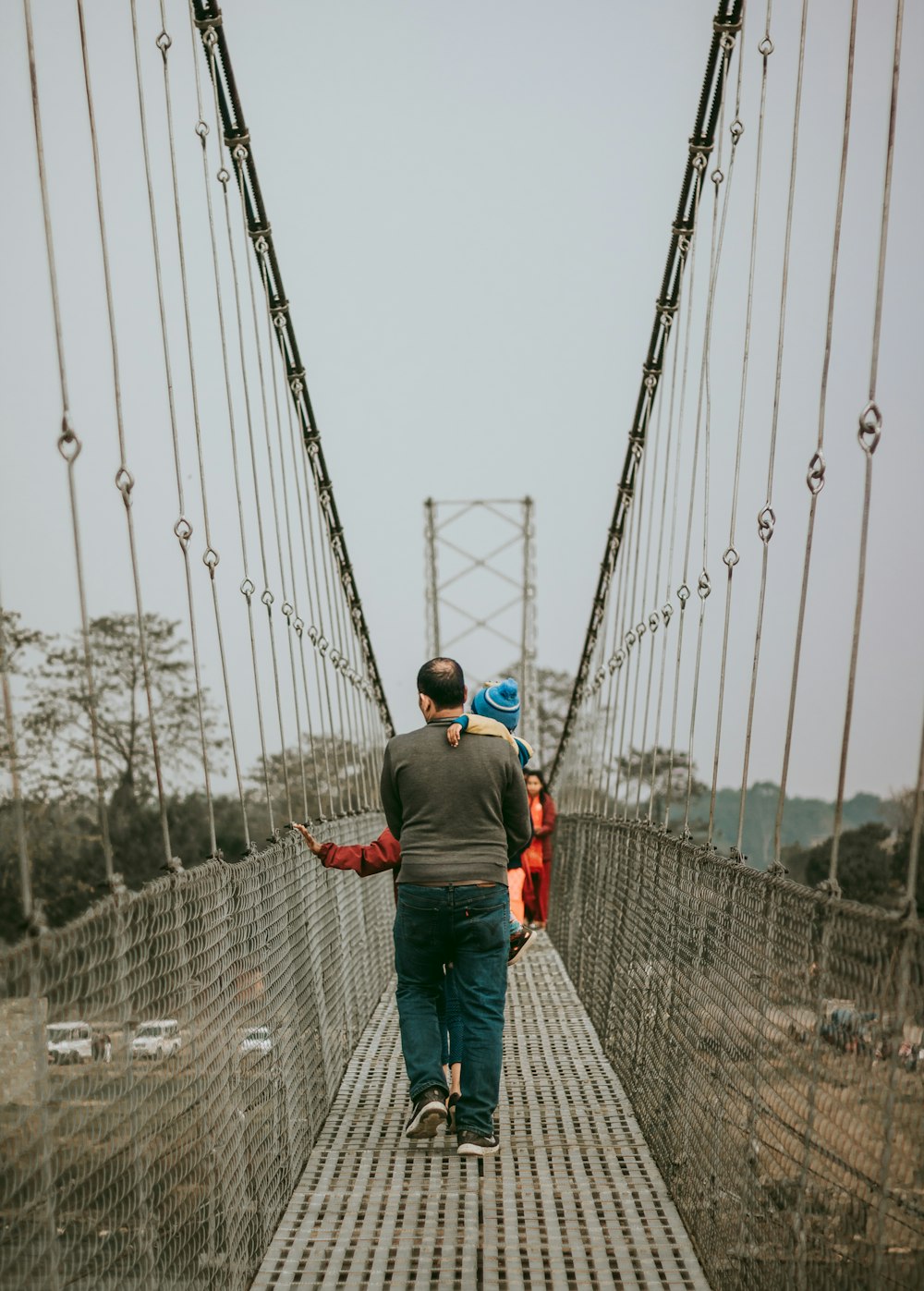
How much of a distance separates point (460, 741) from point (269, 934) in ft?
1.89

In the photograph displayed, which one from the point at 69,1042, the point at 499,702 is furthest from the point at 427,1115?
the point at 69,1042

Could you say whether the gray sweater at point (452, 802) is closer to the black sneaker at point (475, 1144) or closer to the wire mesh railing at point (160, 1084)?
the wire mesh railing at point (160, 1084)

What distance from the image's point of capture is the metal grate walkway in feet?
8.34

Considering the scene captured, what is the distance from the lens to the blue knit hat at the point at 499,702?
3938mm

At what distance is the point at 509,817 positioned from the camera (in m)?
3.37

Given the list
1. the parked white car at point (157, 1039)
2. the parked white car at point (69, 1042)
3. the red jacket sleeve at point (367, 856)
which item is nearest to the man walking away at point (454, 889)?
the red jacket sleeve at point (367, 856)

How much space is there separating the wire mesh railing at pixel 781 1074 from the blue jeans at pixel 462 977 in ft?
1.16

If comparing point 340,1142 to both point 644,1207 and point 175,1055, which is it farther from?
point 175,1055

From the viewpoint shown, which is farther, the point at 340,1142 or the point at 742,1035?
the point at 340,1142

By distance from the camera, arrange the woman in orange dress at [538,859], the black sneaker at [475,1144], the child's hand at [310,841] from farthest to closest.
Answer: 1. the woman in orange dress at [538,859]
2. the child's hand at [310,841]
3. the black sneaker at [475,1144]

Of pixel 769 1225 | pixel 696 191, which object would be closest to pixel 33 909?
pixel 769 1225

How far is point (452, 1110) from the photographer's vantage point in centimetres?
352

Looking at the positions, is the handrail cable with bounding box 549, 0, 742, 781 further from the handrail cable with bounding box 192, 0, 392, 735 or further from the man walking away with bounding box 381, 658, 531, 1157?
the man walking away with bounding box 381, 658, 531, 1157

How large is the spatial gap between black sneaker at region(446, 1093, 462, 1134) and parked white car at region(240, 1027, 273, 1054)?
2.23ft
